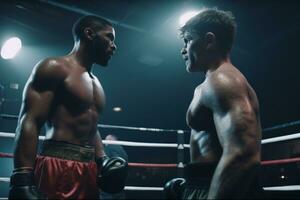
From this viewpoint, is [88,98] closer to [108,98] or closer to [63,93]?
[63,93]

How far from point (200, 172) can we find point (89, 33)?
129 centimetres

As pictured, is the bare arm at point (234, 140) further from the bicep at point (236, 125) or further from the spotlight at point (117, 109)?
the spotlight at point (117, 109)

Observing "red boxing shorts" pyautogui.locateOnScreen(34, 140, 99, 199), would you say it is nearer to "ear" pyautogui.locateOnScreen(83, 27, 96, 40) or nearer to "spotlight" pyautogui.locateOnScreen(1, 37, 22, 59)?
"ear" pyautogui.locateOnScreen(83, 27, 96, 40)

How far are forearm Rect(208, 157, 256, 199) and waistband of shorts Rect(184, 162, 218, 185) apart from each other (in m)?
0.19

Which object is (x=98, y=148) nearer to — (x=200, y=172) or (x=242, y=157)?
(x=200, y=172)

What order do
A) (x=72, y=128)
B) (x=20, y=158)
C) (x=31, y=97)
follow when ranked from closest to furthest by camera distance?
1. (x=20, y=158)
2. (x=31, y=97)
3. (x=72, y=128)

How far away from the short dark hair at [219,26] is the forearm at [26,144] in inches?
40.3

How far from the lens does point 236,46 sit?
257 inches

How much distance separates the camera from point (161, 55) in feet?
23.6

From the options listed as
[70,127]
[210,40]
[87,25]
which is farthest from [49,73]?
[210,40]

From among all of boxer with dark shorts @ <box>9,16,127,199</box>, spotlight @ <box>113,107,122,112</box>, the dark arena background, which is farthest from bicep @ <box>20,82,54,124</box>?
spotlight @ <box>113,107,122,112</box>

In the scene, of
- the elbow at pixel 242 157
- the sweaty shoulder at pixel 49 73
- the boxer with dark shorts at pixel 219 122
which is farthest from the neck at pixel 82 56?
the elbow at pixel 242 157

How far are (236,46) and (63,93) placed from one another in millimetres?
5219

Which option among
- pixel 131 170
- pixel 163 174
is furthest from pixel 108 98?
pixel 163 174
